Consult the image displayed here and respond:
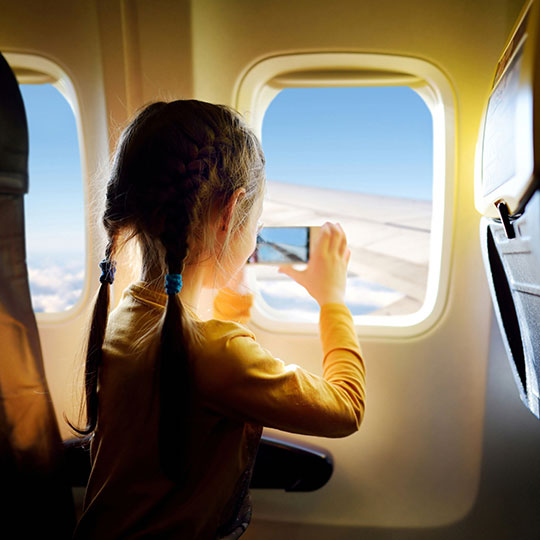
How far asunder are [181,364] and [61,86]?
3.83 ft

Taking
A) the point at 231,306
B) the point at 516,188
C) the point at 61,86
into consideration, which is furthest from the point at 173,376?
the point at 61,86

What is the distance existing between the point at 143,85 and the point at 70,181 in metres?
0.50

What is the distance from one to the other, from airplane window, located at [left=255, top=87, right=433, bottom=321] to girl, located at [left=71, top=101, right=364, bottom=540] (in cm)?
53

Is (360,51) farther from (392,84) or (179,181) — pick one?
(179,181)

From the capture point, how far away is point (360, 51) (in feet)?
3.87

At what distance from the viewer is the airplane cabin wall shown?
1.15m

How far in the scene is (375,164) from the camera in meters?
1.46

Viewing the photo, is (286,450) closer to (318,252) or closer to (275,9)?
(318,252)

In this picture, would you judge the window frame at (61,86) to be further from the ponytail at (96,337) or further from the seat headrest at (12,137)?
the ponytail at (96,337)

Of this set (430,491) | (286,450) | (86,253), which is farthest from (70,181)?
(430,491)

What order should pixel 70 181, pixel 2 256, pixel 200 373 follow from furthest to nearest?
pixel 70 181, pixel 2 256, pixel 200 373

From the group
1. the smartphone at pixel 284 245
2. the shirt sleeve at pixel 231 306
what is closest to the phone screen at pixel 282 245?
the smartphone at pixel 284 245

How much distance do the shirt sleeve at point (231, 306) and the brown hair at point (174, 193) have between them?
0.36 m

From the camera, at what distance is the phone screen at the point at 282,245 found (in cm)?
111
